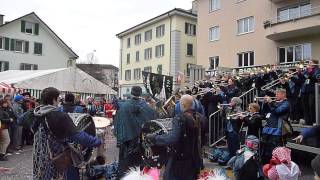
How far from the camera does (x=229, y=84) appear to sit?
12.8 m

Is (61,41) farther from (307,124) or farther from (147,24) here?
(307,124)

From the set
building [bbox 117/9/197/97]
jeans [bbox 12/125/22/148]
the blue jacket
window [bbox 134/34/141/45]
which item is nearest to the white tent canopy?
jeans [bbox 12/125/22/148]

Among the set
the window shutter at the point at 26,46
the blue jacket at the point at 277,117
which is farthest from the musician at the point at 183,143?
the window shutter at the point at 26,46

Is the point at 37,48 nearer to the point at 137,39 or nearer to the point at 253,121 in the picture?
the point at 137,39

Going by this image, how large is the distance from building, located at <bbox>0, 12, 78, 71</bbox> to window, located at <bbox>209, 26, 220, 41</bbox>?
21.7m

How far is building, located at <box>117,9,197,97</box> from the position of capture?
149 feet

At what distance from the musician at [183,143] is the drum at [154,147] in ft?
3.81

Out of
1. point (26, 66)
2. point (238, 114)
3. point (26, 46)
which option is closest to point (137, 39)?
point (26, 46)

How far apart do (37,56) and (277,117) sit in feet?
138

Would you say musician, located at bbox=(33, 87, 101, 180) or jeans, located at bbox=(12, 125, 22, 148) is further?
jeans, located at bbox=(12, 125, 22, 148)

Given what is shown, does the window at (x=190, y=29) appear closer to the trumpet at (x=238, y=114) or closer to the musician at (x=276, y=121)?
the trumpet at (x=238, y=114)

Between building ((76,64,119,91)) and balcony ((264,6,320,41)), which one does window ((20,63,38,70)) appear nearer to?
balcony ((264,6,320,41))

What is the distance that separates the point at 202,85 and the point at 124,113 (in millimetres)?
6516

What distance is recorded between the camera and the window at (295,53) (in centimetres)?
2495
